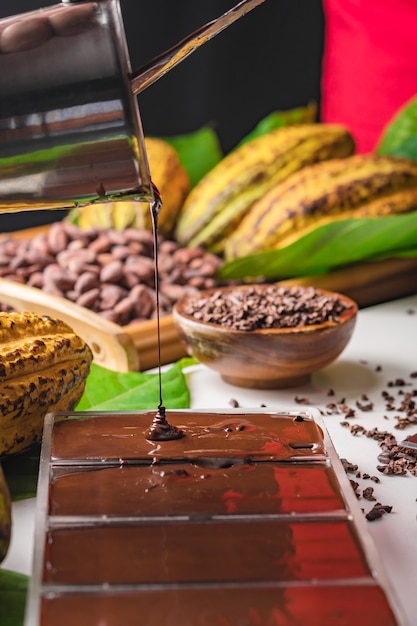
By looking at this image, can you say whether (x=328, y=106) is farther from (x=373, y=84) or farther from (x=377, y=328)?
(x=377, y=328)

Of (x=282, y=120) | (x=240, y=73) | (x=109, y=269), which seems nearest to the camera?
(x=109, y=269)

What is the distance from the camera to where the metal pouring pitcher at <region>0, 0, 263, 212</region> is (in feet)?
2.37

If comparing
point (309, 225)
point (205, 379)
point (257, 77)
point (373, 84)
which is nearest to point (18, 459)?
point (205, 379)

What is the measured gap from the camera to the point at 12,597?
0.70 metres

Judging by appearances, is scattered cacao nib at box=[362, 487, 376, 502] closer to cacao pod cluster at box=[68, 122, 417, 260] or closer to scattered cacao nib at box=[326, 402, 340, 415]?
scattered cacao nib at box=[326, 402, 340, 415]

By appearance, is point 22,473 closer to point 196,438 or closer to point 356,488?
point 196,438

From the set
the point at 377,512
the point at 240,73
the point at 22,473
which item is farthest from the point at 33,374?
the point at 240,73

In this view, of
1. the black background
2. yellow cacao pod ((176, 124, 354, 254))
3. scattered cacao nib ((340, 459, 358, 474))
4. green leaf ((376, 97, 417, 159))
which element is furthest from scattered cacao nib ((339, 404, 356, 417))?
the black background

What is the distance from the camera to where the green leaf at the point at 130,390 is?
1.09 metres

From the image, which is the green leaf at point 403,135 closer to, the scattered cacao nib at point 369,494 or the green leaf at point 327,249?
the green leaf at point 327,249

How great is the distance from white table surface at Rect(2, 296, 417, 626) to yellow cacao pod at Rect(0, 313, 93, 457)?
70mm

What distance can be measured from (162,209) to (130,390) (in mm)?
683

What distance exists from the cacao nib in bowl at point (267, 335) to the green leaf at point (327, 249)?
12.1 inches

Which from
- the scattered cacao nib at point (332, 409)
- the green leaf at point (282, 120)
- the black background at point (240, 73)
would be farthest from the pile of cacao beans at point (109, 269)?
the black background at point (240, 73)
